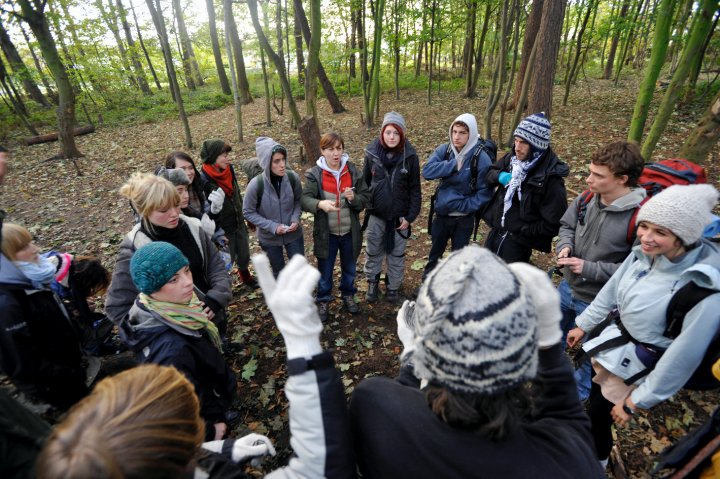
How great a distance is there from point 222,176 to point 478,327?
14.3 ft

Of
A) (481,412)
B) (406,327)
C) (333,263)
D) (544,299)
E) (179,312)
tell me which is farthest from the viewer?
(333,263)

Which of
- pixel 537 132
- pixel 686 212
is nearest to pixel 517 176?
pixel 537 132

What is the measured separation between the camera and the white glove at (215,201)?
4231 mm

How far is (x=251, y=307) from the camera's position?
4828mm

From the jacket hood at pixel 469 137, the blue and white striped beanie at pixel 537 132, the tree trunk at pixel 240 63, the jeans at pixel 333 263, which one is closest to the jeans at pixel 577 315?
the blue and white striped beanie at pixel 537 132

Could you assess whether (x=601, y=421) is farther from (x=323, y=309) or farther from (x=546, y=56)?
(x=546, y=56)

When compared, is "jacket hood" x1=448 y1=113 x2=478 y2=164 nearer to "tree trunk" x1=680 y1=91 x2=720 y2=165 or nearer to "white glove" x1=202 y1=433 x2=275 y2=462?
"tree trunk" x1=680 y1=91 x2=720 y2=165

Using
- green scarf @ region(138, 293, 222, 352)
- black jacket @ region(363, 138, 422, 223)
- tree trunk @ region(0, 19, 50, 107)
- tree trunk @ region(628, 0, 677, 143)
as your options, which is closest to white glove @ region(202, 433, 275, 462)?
green scarf @ region(138, 293, 222, 352)

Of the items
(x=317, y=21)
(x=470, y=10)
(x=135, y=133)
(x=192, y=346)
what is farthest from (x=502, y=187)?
(x=135, y=133)

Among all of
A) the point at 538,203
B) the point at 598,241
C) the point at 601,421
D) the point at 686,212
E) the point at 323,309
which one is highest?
the point at 686,212

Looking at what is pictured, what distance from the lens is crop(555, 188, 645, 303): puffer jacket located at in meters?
2.69

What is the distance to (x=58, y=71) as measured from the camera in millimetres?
10711

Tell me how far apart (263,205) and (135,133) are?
1548 centimetres

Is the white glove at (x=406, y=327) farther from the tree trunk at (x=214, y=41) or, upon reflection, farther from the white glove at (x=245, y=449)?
the tree trunk at (x=214, y=41)
